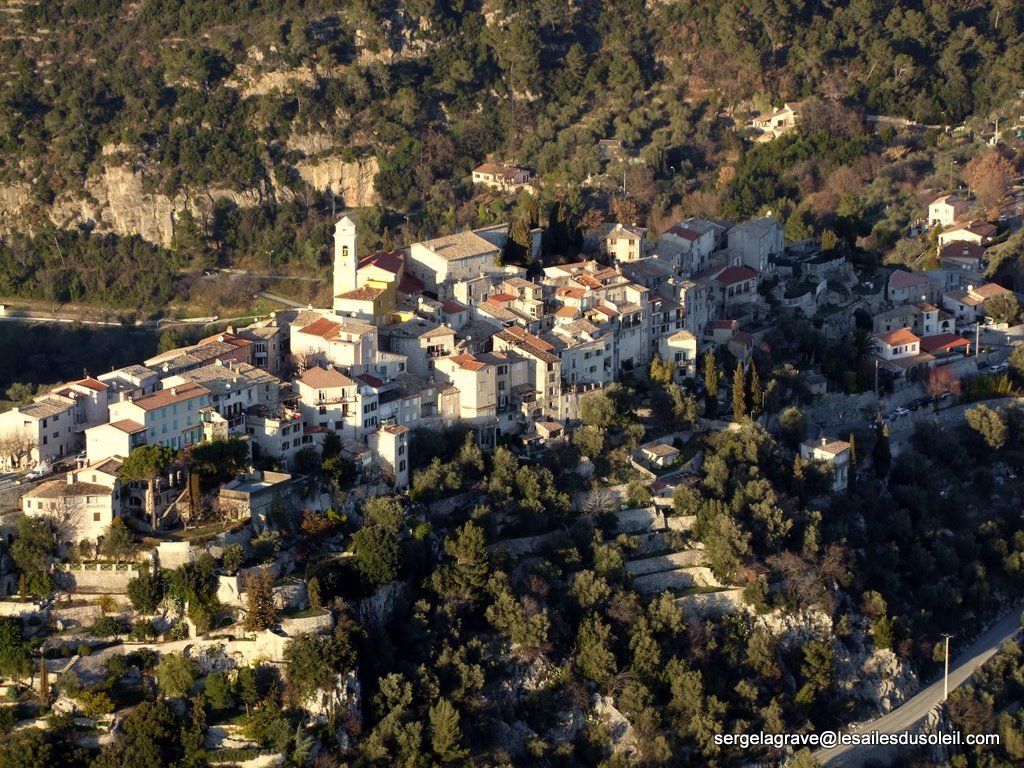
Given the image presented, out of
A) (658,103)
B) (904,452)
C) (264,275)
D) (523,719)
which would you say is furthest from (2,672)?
(658,103)

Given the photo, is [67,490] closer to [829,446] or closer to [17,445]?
[17,445]

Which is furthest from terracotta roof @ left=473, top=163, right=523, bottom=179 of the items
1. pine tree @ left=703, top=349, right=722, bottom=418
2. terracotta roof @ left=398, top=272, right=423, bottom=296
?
pine tree @ left=703, top=349, right=722, bottom=418

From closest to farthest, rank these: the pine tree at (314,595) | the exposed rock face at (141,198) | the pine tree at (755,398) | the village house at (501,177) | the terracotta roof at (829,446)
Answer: the pine tree at (314,595)
the terracotta roof at (829,446)
the pine tree at (755,398)
the village house at (501,177)
the exposed rock face at (141,198)

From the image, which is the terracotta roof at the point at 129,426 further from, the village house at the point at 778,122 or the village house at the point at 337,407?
the village house at the point at 778,122

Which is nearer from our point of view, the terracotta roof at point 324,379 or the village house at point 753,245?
the terracotta roof at point 324,379

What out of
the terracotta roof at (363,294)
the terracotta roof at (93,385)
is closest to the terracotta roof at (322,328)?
the terracotta roof at (363,294)

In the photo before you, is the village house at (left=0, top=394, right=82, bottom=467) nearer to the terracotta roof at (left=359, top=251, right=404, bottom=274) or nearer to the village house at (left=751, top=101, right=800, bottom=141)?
the terracotta roof at (left=359, top=251, right=404, bottom=274)

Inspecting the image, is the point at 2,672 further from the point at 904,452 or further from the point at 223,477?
the point at 904,452
